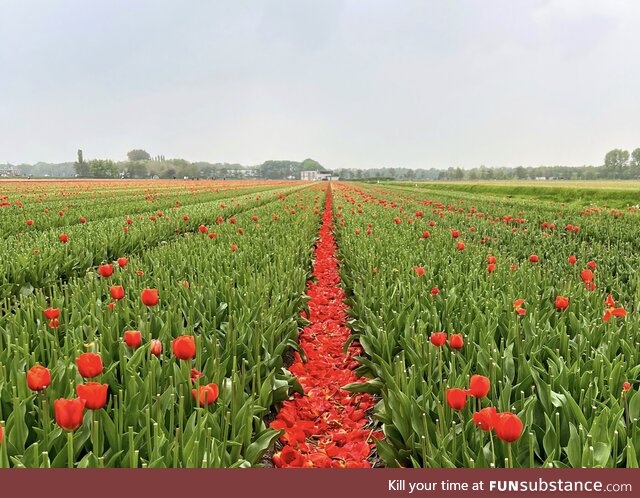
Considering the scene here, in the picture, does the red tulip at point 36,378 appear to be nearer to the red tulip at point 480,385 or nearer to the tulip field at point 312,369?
the tulip field at point 312,369

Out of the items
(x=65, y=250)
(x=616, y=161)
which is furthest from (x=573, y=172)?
(x=65, y=250)

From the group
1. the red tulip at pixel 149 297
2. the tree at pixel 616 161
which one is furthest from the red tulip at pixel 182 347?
the tree at pixel 616 161

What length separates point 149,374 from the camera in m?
2.28

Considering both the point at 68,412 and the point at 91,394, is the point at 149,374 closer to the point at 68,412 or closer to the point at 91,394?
the point at 91,394

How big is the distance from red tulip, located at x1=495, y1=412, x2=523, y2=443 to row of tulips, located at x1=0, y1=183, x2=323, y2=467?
3.77 feet

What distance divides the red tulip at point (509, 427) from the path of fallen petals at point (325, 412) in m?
1.51

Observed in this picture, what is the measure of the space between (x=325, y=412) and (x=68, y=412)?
2.38m

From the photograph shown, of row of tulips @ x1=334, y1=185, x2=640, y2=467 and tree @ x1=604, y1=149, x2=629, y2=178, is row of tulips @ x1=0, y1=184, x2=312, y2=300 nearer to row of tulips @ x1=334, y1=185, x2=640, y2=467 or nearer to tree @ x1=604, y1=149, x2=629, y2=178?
row of tulips @ x1=334, y1=185, x2=640, y2=467

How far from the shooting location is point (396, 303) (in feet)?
13.8

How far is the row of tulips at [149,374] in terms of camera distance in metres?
1.83

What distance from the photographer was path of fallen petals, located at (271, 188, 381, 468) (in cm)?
288

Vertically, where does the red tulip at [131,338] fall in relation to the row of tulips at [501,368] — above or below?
above

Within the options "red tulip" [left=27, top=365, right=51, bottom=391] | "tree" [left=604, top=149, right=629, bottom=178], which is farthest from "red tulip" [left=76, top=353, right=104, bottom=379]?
"tree" [left=604, top=149, right=629, bottom=178]

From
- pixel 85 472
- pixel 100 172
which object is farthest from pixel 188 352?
pixel 100 172
